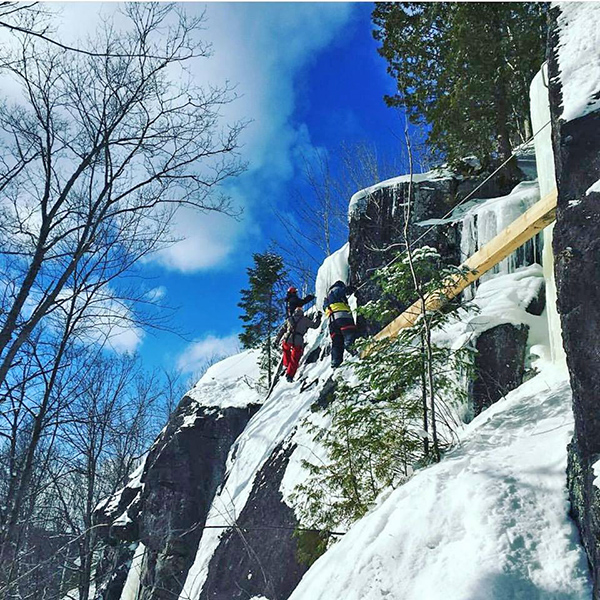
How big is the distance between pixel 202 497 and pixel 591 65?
12098 millimetres

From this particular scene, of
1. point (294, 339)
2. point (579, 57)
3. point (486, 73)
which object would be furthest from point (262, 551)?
point (486, 73)

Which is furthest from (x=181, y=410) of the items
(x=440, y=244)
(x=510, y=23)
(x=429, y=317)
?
(x=510, y=23)

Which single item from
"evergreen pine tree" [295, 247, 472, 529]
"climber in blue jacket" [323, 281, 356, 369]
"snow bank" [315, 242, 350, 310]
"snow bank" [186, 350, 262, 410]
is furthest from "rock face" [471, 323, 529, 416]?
"snow bank" [186, 350, 262, 410]

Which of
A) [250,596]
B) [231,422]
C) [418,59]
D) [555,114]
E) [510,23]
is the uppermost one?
[418,59]

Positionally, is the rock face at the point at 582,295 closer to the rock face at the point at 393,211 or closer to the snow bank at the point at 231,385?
the rock face at the point at 393,211

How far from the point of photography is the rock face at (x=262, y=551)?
5.94m

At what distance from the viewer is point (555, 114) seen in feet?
9.04

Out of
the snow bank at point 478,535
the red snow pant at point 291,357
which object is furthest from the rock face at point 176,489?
the snow bank at point 478,535

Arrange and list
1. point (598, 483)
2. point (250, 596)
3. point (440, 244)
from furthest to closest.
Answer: point (440, 244) → point (250, 596) → point (598, 483)

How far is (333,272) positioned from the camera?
1214cm

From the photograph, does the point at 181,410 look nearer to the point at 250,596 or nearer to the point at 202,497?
the point at 202,497

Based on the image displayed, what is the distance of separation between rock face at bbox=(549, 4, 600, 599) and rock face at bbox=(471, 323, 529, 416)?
3207mm

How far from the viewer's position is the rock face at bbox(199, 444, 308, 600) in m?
5.94

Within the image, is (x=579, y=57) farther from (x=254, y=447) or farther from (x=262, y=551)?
(x=254, y=447)
